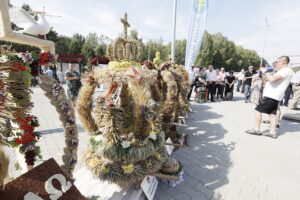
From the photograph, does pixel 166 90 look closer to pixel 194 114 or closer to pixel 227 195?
pixel 227 195

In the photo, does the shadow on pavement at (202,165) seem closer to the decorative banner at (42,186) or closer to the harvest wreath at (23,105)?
the decorative banner at (42,186)

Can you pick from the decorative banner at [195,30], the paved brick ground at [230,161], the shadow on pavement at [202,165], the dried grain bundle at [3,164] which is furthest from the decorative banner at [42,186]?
the decorative banner at [195,30]

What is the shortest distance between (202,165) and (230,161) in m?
0.68

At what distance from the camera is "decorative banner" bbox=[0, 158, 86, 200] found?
108 centimetres

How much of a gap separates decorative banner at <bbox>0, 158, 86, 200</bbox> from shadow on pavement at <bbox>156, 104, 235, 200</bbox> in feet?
4.72

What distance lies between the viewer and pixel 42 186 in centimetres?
121

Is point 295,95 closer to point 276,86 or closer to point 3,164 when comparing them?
point 276,86

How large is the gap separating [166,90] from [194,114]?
12.2ft

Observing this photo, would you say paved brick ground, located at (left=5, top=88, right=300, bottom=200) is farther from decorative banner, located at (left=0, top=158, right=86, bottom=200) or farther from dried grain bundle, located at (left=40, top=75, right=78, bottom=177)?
decorative banner, located at (left=0, top=158, right=86, bottom=200)

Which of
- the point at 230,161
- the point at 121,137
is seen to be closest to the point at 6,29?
the point at 121,137

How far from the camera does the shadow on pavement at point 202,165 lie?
2.39 metres

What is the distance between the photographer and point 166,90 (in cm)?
354

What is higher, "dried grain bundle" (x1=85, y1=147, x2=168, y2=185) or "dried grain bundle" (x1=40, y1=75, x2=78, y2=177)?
"dried grain bundle" (x1=40, y1=75, x2=78, y2=177)

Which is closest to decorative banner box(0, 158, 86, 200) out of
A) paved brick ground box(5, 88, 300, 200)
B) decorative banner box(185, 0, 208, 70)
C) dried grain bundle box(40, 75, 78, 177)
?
dried grain bundle box(40, 75, 78, 177)
